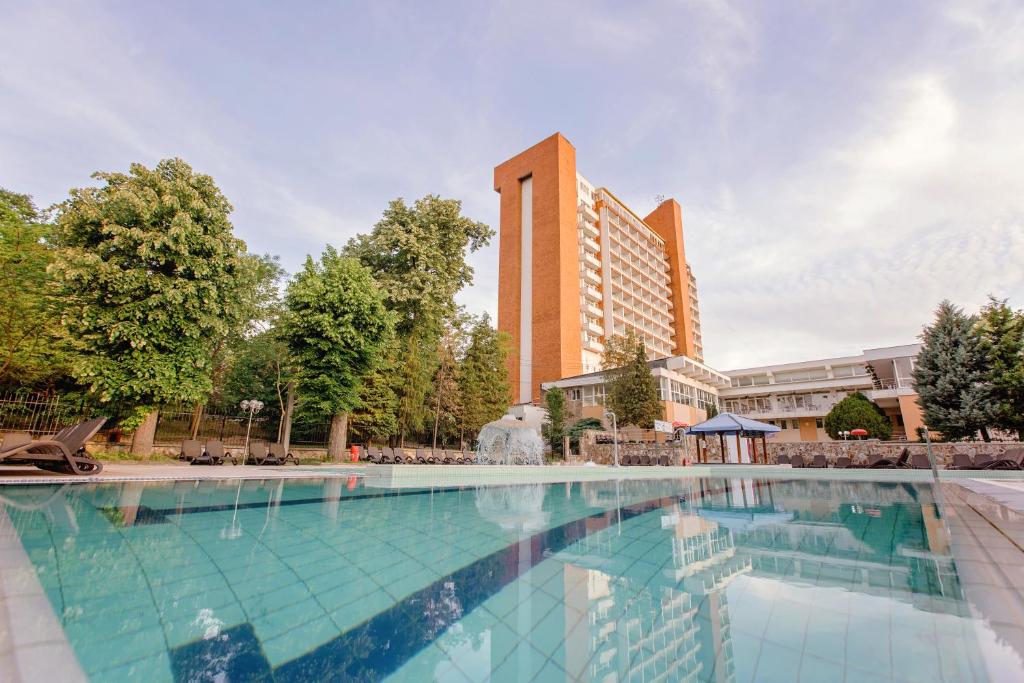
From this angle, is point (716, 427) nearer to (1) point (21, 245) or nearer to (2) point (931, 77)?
(2) point (931, 77)

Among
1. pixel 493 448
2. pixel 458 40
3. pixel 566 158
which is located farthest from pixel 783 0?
pixel 566 158

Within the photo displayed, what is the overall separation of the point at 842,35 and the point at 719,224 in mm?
13881

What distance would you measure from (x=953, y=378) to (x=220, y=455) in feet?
102

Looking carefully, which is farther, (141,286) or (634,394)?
(634,394)

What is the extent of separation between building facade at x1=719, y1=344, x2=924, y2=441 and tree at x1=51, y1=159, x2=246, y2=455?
36.6 meters

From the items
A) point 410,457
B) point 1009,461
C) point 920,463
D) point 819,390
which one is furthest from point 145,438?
point 819,390

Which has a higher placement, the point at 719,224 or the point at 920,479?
the point at 719,224

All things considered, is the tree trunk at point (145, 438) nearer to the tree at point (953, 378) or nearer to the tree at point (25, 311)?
the tree at point (25, 311)

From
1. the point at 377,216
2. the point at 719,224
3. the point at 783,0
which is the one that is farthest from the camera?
the point at 719,224

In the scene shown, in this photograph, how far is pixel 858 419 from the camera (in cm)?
2458

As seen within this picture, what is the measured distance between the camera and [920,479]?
1268cm

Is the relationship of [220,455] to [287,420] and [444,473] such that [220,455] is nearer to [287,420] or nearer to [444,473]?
[287,420]

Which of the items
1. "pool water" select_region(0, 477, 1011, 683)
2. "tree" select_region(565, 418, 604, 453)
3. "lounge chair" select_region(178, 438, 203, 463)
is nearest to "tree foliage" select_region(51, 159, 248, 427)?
"lounge chair" select_region(178, 438, 203, 463)

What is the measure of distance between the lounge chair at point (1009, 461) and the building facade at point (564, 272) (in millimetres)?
25929
